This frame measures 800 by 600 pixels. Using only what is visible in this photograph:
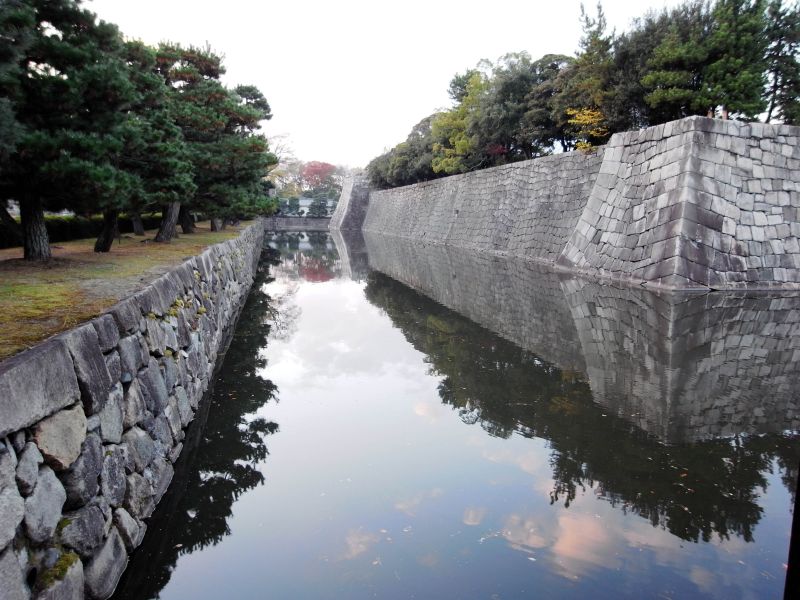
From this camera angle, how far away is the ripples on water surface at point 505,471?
2471mm

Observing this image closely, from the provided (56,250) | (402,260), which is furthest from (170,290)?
(402,260)

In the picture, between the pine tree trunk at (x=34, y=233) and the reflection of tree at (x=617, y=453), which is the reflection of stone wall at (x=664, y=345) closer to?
the reflection of tree at (x=617, y=453)

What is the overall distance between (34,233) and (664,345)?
6.84 m

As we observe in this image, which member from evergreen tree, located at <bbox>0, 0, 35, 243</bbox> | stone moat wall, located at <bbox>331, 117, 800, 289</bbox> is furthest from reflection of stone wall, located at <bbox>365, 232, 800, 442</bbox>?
evergreen tree, located at <bbox>0, 0, 35, 243</bbox>

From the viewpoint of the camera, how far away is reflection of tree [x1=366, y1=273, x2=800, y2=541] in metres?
2.87

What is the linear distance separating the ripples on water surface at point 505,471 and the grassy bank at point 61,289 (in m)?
1.17

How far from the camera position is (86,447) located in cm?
229

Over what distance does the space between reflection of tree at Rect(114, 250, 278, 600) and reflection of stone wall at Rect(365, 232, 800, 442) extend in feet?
9.25

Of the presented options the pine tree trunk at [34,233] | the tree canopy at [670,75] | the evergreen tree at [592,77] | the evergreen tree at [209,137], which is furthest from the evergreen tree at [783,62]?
the pine tree trunk at [34,233]

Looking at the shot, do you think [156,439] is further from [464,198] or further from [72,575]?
[464,198]

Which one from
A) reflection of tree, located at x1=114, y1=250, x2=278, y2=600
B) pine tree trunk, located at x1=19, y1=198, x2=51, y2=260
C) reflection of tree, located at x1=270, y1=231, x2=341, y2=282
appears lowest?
reflection of tree, located at x1=114, y1=250, x2=278, y2=600

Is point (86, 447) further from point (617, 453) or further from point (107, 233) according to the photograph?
point (107, 233)

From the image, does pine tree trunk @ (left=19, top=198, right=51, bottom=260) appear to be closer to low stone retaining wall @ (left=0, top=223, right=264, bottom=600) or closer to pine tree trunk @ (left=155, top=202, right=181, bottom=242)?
low stone retaining wall @ (left=0, top=223, right=264, bottom=600)

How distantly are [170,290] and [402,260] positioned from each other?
13607 mm
